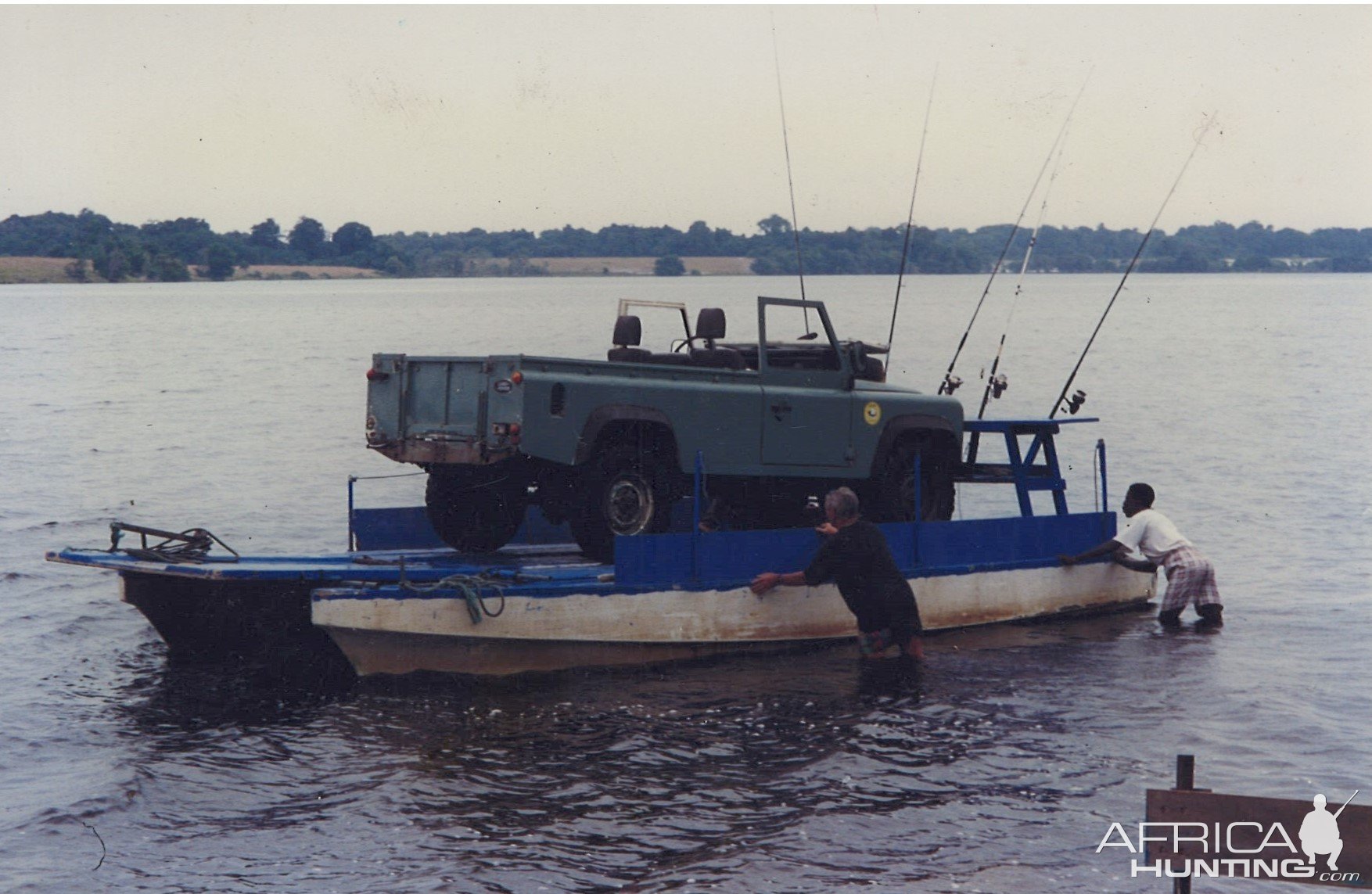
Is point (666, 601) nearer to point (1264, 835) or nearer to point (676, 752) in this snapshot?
point (676, 752)

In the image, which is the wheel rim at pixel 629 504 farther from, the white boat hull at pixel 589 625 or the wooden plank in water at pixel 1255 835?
the wooden plank in water at pixel 1255 835

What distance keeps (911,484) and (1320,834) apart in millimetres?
8938

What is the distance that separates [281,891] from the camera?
8.84m

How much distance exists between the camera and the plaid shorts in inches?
635

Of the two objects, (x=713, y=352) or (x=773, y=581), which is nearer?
(x=773, y=581)

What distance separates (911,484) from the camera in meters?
14.9

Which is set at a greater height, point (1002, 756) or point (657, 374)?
point (657, 374)

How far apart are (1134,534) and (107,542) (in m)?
14.8

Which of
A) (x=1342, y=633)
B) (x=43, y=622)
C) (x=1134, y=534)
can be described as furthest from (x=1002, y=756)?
(x=43, y=622)

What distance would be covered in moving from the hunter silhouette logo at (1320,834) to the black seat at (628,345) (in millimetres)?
8065

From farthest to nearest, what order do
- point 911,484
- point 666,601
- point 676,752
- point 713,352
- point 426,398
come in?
1. point 911,484
2. point 713,352
3. point 666,601
4. point 426,398
5. point 676,752

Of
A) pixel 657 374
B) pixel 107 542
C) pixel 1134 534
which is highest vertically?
pixel 657 374

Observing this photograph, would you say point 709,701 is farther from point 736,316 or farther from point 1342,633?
point 736,316

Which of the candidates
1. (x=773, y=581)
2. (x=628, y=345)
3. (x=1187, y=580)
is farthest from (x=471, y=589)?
(x=1187, y=580)
